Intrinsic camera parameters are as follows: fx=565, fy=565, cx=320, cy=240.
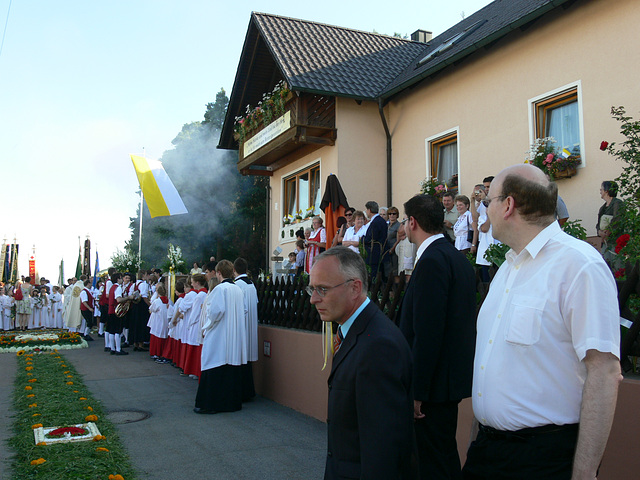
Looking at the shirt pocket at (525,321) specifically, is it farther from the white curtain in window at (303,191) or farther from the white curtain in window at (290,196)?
the white curtain in window at (290,196)

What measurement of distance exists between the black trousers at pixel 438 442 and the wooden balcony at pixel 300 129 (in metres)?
11.8

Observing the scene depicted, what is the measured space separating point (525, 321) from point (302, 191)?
15.7 m

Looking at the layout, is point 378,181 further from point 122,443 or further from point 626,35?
point 122,443

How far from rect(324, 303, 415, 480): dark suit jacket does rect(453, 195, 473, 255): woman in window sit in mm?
7469

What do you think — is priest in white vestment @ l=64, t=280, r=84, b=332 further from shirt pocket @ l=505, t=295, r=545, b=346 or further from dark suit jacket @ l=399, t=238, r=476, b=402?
shirt pocket @ l=505, t=295, r=545, b=346

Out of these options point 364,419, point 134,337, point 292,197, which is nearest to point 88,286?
point 134,337

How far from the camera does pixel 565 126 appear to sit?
1015cm

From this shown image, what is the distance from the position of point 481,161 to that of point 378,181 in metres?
3.79

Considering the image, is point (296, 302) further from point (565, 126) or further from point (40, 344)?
point (40, 344)

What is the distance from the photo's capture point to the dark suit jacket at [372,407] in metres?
2.24

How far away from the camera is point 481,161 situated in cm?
1183

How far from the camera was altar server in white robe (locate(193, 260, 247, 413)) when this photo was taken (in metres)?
7.98

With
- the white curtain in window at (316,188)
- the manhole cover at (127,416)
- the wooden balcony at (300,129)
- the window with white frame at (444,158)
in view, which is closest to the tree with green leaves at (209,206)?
the wooden balcony at (300,129)

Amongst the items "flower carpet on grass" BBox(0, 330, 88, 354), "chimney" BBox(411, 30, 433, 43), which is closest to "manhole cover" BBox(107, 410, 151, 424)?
"flower carpet on grass" BBox(0, 330, 88, 354)
